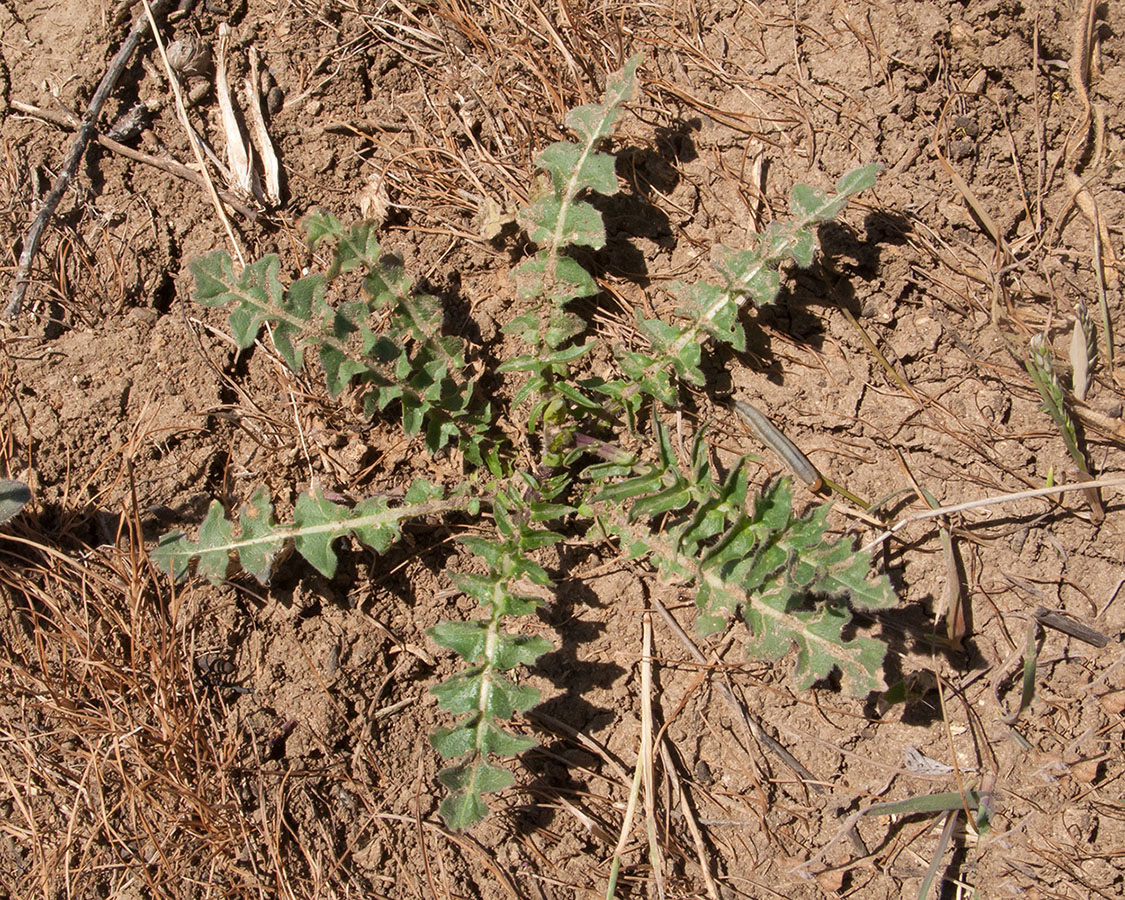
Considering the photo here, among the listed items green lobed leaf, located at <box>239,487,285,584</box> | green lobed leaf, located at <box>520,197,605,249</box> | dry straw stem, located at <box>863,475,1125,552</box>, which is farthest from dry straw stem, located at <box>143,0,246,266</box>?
dry straw stem, located at <box>863,475,1125,552</box>

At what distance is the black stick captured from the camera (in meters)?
2.97

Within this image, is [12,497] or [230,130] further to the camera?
[230,130]

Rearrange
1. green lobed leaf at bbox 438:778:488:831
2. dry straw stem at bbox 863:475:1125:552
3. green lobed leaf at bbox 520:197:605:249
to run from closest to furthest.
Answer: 1. green lobed leaf at bbox 438:778:488:831
2. dry straw stem at bbox 863:475:1125:552
3. green lobed leaf at bbox 520:197:605:249

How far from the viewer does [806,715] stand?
283cm

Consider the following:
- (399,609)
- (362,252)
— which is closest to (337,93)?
(362,252)

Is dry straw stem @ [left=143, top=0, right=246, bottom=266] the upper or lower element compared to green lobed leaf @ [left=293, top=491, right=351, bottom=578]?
upper

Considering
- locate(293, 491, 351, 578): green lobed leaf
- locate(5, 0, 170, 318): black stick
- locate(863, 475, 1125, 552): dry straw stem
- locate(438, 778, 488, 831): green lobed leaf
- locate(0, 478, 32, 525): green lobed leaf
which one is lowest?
locate(438, 778, 488, 831): green lobed leaf

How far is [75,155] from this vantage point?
303 cm

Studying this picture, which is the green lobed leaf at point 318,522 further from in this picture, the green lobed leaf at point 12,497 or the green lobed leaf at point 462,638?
the green lobed leaf at point 12,497

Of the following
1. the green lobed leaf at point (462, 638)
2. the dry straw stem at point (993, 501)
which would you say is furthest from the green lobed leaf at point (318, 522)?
the dry straw stem at point (993, 501)

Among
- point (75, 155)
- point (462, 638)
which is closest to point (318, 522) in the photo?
point (462, 638)

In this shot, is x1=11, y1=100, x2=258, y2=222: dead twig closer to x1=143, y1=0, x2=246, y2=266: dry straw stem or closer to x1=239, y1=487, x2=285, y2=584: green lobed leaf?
x1=143, y1=0, x2=246, y2=266: dry straw stem

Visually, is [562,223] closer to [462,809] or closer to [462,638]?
[462,638]

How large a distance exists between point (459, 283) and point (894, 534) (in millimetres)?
1721
